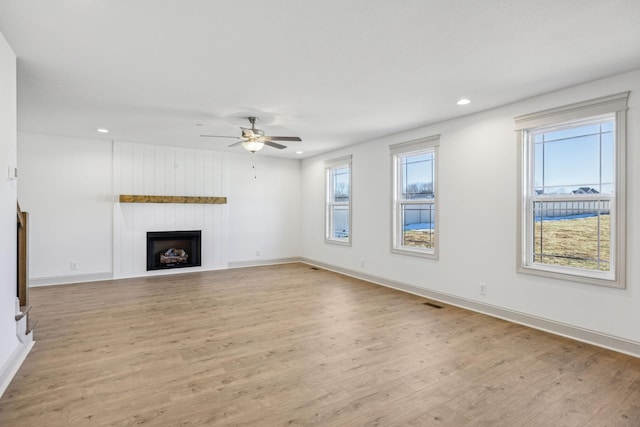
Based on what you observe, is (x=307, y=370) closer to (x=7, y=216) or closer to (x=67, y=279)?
(x=7, y=216)

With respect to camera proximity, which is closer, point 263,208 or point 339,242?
point 339,242

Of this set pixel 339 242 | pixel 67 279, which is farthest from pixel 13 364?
pixel 339 242

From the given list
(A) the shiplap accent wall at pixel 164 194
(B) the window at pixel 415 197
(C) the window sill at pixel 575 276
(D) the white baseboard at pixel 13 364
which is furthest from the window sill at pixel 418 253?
(D) the white baseboard at pixel 13 364

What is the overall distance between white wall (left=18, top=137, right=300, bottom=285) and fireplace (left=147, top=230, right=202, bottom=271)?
0.13 m

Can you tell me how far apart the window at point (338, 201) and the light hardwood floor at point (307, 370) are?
109 inches

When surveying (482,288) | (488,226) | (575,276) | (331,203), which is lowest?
(482,288)

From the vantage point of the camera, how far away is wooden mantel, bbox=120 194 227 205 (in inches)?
254

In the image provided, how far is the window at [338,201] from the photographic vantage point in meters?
7.02

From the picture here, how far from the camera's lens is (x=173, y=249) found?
7.11 m

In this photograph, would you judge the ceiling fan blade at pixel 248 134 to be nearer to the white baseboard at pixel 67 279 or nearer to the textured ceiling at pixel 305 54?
the textured ceiling at pixel 305 54

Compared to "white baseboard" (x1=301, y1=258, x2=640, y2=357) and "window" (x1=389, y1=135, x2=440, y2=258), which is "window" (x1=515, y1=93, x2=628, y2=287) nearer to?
"white baseboard" (x1=301, y1=258, x2=640, y2=357)

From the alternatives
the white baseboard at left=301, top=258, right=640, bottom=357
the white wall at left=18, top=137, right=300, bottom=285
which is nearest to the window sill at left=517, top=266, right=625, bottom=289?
the white baseboard at left=301, top=258, right=640, bottom=357

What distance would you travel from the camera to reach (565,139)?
369 cm

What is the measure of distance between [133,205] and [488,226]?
20.6 feet
